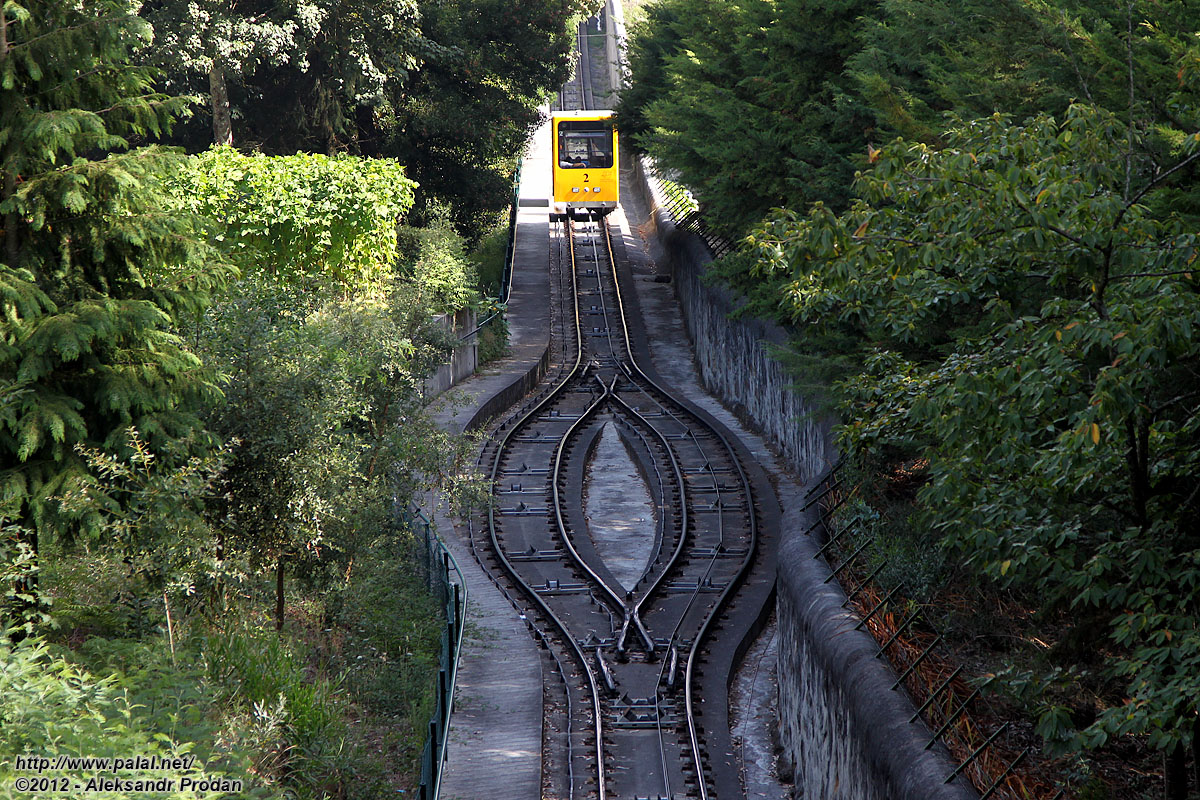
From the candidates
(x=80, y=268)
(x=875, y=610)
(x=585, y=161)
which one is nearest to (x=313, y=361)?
(x=80, y=268)

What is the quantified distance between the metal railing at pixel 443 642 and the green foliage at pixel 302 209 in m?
6.15

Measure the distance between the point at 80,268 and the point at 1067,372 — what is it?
8242 millimetres

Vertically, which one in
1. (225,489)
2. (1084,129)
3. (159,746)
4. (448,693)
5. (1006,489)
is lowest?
(448,693)

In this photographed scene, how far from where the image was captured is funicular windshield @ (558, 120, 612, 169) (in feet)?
118

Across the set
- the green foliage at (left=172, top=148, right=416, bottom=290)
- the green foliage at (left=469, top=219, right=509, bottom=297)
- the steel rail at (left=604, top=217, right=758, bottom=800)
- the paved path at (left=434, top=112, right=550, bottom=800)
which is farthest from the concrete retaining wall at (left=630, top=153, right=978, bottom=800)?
the green foliage at (left=469, top=219, right=509, bottom=297)

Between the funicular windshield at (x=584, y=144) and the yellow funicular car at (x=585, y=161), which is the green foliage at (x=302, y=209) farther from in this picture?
the yellow funicular car at (x=585, y=161)

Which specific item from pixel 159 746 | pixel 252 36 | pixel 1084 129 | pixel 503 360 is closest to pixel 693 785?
pixel 159 746

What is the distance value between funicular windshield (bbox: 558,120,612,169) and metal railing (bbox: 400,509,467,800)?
21512 mm

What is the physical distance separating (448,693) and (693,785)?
2.78m

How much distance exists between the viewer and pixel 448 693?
38.7 feet

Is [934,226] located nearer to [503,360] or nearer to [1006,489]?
[1006,489]

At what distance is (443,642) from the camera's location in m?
12.3

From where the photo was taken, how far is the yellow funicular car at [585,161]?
3597cm

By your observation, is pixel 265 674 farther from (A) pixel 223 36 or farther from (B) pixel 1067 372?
(A) pixel 223 36
